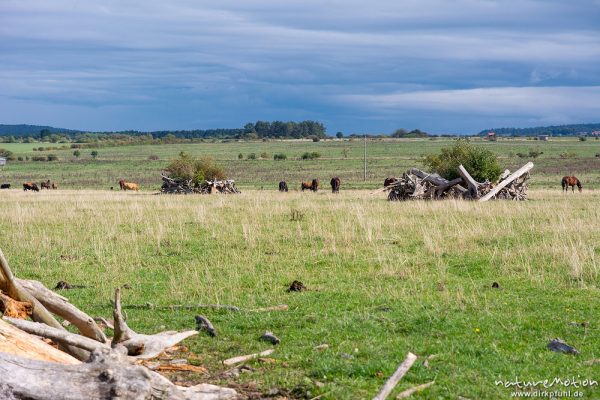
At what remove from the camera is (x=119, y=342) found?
24.1 feet

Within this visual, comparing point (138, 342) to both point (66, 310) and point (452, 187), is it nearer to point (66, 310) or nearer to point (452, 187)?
point (66, 310)

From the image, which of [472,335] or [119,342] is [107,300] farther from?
[472,335]

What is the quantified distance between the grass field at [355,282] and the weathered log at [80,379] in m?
1.46

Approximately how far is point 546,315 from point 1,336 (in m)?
6.30

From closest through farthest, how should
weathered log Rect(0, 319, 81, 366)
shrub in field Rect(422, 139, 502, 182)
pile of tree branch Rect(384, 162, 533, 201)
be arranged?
weathered log Rect(0, 319, 81, 366)
pile of tree branch Rect(384, 162, 533, 201)
shrub in field Rect(422, 139, 502, 182)

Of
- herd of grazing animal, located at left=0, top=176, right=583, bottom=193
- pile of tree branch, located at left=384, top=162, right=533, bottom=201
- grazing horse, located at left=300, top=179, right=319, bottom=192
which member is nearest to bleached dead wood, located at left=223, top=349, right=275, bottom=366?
pile of tree branch, located at left=384, top=162, right=533, bottom=201

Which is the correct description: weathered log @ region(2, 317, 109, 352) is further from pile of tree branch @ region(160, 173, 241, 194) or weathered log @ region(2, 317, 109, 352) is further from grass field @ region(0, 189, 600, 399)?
pile of tree branch @ region(160, 173, 241, 194)

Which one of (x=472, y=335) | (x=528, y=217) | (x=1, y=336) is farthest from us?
(x=528, y=217)

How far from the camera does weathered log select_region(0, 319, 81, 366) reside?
6555mm

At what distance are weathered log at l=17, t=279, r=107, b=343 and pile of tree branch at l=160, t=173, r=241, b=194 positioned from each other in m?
28.2

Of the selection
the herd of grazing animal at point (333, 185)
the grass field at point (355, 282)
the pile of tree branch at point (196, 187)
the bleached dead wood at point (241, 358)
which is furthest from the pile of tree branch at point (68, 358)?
the pile of tree branch at point (196, 187)

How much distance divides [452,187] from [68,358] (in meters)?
23.0

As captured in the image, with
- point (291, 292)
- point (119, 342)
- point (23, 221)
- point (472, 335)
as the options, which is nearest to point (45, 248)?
point (23, 221)

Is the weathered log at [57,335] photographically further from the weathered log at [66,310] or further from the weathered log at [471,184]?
the weathered log at [471,184]
